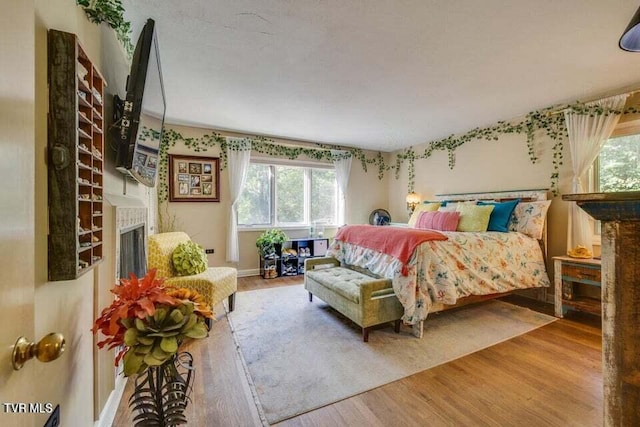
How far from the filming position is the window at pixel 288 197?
4660 mm

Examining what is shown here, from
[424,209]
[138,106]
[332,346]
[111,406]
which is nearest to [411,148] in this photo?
[424,209]

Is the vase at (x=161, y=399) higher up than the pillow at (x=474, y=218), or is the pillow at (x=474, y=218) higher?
the pillow at (x=474, y=218)

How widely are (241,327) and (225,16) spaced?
2.57 metres

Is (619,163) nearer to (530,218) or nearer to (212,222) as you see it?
(530,218)

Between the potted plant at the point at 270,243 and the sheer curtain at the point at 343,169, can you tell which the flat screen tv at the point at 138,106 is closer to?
the potted plant at the point at 270,243

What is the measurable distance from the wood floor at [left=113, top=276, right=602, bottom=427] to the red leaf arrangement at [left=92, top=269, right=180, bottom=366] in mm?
871

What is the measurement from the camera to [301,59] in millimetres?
2230

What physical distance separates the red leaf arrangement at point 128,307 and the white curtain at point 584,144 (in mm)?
4025

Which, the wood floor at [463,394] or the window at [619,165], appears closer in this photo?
the wood floor at [463,394]

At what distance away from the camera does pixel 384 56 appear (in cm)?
219

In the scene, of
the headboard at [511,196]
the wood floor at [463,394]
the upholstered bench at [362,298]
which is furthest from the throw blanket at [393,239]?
the headboard at [511,196]

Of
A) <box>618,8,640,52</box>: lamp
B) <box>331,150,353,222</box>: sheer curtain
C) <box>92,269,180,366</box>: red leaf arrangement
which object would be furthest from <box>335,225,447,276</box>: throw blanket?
<box>331,150,353,222</box>: sheer curtain

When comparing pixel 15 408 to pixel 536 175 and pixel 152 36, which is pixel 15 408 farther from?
pixel 536 175

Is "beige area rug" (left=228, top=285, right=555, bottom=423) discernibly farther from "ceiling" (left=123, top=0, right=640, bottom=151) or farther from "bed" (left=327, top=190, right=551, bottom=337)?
"ceiling" (left=123, top=0, right=640, bottom=151)
